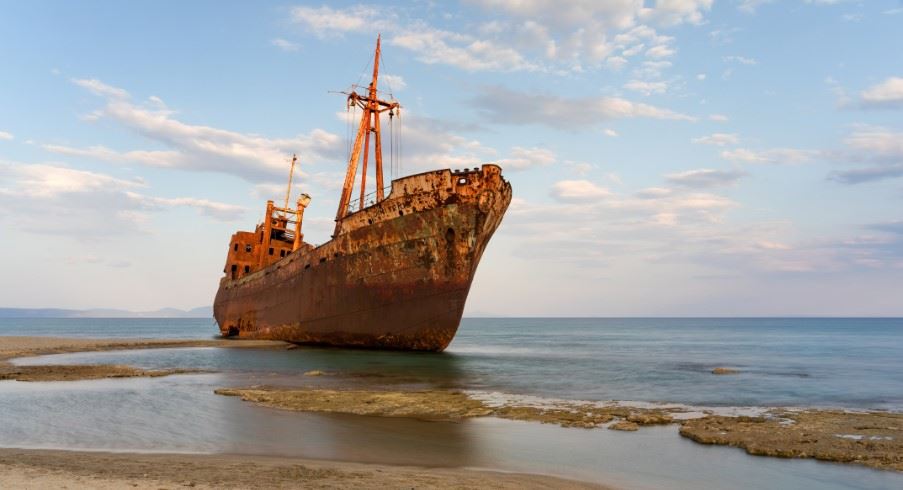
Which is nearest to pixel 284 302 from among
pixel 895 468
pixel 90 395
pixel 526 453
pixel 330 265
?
pixel 330 265

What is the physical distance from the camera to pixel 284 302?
32375 millimetres

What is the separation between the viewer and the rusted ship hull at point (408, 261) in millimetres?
23859

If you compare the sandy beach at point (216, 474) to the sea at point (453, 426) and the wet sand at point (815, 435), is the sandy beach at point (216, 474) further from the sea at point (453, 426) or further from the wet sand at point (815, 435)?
the wet sand at point (815, 435)

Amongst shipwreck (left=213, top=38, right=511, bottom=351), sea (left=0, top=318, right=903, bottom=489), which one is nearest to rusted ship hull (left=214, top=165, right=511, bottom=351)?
shipwreck (left=213, top=38, right=511, bottom=351)

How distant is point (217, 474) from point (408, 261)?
18.3 m

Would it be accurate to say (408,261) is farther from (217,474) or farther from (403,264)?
(217,474)

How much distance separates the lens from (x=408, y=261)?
Result: 80.3 feet

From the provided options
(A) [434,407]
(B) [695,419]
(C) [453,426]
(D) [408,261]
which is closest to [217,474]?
(C) [453,426]

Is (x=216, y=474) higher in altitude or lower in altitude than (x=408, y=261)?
lower

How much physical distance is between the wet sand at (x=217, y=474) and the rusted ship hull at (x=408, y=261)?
16.7 meters

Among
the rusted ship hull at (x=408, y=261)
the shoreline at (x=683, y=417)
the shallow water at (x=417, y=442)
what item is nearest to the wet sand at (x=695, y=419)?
the shoreline at (x=683, y=417)

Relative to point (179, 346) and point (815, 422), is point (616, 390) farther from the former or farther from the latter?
point (179, 346)

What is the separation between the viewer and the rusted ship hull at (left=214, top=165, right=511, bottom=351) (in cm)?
2386

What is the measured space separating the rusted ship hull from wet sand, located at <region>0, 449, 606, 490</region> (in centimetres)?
1671
